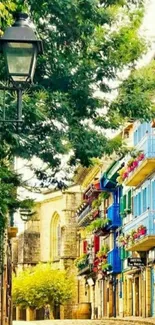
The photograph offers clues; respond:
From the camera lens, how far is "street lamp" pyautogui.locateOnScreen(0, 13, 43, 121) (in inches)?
348

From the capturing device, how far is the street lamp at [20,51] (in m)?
8.84

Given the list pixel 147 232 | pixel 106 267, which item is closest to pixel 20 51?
pixel 147 232

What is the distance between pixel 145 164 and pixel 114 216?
16.9 meters

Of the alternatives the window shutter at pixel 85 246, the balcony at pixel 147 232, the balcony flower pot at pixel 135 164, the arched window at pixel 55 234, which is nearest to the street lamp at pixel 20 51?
the balcony at pixel 147 232

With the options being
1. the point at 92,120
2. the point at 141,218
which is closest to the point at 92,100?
the point at 92,120

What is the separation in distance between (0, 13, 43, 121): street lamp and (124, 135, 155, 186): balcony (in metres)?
30.8

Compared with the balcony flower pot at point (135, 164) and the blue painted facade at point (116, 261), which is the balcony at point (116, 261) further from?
the balcony flower pot at point (135, 164)

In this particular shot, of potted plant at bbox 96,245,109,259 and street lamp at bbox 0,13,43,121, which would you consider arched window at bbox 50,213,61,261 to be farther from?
street lamp at bbox 0,13,43,121

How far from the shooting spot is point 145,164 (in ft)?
141

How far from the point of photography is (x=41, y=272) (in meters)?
77.6

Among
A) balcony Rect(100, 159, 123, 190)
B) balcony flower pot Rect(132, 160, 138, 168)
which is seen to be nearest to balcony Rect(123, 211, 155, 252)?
balcony flower pot Rect(132, 160, 138, 168)

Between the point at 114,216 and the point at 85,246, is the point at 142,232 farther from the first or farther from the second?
the point at 85,246

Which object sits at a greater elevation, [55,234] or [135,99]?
[135,99]

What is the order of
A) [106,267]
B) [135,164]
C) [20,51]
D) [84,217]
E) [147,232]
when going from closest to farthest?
[20,51] < [147,232] < [135,164] < [106,267] < [84,217]
